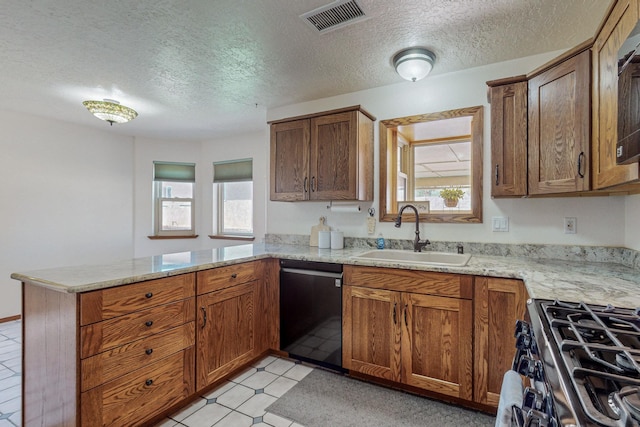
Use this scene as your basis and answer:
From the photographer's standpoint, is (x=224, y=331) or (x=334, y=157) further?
(x=334, y=157)

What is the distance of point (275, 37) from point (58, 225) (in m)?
3.69

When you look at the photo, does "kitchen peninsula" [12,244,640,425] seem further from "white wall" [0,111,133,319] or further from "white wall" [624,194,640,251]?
"white wall" [0,111,133,319]

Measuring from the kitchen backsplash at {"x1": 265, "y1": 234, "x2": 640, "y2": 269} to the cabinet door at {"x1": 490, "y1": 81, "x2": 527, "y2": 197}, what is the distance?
0.49m

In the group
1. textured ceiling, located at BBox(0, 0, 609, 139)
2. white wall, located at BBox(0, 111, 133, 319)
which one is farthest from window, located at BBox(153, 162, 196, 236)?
textured ceiling, located at BBox(0, 0, 609, 139)

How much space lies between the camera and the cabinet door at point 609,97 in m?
1.15

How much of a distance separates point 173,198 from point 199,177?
0.53 metres

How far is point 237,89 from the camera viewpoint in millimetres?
2898

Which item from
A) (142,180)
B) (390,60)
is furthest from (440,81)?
(142,180)

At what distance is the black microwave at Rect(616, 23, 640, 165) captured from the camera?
964 millimetres

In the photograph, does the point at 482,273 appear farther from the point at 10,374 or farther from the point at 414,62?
the point at 10,374

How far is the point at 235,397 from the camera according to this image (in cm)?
204

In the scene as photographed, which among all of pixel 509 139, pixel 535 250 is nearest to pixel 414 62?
pixel 509 139

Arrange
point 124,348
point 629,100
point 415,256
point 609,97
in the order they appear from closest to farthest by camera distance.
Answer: point 629,100, point 609,97, point 124,348, point 415,256

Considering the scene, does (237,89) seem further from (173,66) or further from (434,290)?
(434,290)
